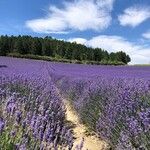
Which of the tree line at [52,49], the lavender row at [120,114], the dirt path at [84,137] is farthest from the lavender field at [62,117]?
the tree line at [52,49]

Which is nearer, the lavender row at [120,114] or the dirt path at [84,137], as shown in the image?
the lavender row at [120,114]

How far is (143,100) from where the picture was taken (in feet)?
17.7

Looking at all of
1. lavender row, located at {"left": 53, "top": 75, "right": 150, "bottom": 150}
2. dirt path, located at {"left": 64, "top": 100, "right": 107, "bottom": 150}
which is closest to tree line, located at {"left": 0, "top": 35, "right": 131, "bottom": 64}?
dirt path, located at {"left": 64, "top": 100, "right": 107, "bottom": 150}

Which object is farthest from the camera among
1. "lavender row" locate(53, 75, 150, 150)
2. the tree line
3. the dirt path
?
the tree line

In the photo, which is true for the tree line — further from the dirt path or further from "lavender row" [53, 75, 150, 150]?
"lavender row" [53, 75, 150, 150]

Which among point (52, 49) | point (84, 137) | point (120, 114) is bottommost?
point (52, 49)

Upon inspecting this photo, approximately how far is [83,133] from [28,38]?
61530 millimetres

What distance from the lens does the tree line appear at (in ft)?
200

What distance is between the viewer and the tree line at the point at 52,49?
6097 cm

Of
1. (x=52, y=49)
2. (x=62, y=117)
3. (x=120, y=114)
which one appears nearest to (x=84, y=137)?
(x=62, y=117)

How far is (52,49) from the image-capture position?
209 ft

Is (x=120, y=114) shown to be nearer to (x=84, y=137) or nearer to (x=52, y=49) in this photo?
(x=84, y=137)

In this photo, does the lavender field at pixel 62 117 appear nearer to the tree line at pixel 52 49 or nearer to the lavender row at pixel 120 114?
the lavender row at pixel 120 114

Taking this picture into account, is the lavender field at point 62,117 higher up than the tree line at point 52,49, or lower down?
higher up
